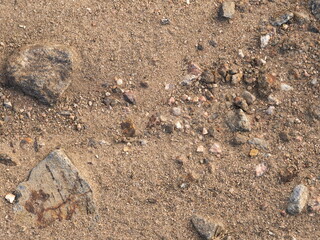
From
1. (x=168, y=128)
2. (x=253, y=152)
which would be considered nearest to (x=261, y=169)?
(x=253, y=152)

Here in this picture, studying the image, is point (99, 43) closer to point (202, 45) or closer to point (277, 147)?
point (202, 45)

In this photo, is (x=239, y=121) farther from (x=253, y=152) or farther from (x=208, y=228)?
(x=208, y=228)

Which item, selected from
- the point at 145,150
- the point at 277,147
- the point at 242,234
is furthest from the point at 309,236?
the point at 145,150

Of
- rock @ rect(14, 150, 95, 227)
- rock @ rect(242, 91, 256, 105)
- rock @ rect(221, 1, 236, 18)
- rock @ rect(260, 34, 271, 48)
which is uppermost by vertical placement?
rock @ rect(221, 1, 236, 18)

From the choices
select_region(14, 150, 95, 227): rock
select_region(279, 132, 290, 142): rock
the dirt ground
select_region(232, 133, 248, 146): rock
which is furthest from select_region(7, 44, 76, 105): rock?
select_region(279, 132, 290, 142): rock

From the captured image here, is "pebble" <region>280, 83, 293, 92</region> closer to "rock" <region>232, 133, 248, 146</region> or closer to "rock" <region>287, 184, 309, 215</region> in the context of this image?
"rock" <region>232, 133, 248, 146</region>
